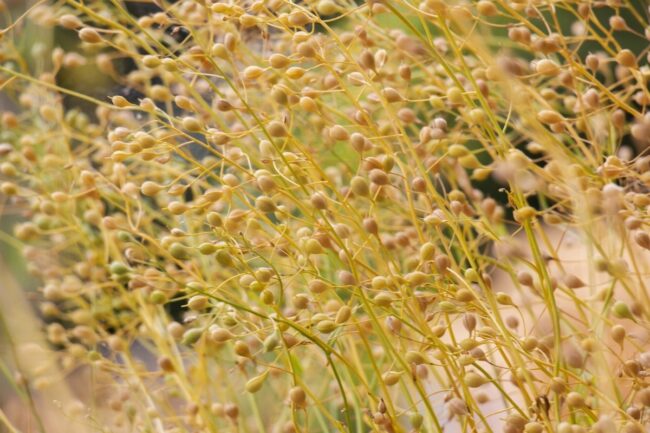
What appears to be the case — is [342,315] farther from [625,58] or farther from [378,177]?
[625,58]

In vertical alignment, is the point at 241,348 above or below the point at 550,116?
below

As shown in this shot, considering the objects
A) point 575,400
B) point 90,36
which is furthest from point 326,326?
point 90,36

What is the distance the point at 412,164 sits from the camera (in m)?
0.53

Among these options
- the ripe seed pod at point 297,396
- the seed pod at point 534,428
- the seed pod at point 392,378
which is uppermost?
the seed pod at point 534,428

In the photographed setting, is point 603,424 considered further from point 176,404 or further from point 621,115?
point 176,404

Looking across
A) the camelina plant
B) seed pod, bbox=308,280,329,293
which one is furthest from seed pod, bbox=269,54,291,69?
seed pod, bbox=308,280,329,293

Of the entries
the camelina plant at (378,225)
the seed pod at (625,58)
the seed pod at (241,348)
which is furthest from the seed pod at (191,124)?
the seed pod at (625,58)

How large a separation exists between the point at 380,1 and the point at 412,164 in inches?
6.4

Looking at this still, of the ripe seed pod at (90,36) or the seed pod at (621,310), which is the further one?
the ripe seed pod at (90,36)

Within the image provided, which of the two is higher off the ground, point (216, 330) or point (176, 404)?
point (216, 330)

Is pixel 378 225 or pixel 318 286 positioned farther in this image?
pixel 378 225

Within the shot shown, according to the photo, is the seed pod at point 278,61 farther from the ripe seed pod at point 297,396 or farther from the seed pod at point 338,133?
the ripe seed pod at point 297,396

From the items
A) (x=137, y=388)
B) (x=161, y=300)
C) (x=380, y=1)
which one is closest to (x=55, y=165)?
(x=137, y=388)

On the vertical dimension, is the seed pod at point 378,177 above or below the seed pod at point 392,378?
above
